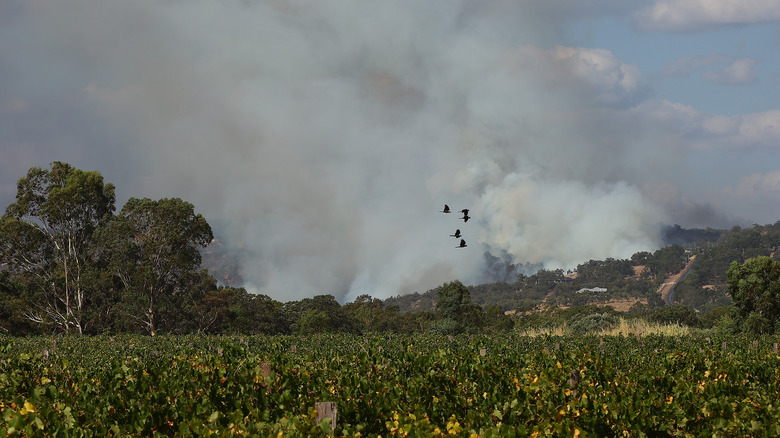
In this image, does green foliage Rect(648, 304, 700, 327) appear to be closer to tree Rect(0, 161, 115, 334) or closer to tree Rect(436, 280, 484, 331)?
tree Rect(436, 280, 484, 331)

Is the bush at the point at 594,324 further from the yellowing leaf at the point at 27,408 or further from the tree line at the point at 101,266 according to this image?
the yellowing leaf at the point at 27,408

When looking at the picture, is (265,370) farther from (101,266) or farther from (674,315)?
(674,315)

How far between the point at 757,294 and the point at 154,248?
46.6 meters

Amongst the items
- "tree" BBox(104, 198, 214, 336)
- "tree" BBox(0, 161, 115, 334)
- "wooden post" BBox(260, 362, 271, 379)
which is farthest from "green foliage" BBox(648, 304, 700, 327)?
"wooden post" BBox(260, 362, 271, 379)

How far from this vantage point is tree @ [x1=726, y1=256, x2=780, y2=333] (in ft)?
133

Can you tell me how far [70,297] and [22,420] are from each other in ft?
189

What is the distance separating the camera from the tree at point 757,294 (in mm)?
40487

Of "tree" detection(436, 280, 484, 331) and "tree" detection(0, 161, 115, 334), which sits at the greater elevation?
"tree" detection(0, 161, 115, 334)

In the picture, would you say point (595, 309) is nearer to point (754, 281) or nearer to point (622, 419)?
point (754, 281)

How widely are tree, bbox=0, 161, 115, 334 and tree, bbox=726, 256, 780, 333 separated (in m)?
50.1

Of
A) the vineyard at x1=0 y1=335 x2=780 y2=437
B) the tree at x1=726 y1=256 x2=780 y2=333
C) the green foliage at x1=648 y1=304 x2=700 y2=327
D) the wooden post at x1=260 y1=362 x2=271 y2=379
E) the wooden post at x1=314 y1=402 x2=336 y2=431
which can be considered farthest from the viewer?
the green foliage at x1=648 y1=304 x2=700 y2=327

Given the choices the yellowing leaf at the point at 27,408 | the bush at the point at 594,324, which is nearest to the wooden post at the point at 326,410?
the yellowing leaf at the point at 27,408

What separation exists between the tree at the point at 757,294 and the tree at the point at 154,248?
4330 centimetres

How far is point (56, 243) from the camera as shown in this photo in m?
56.4
